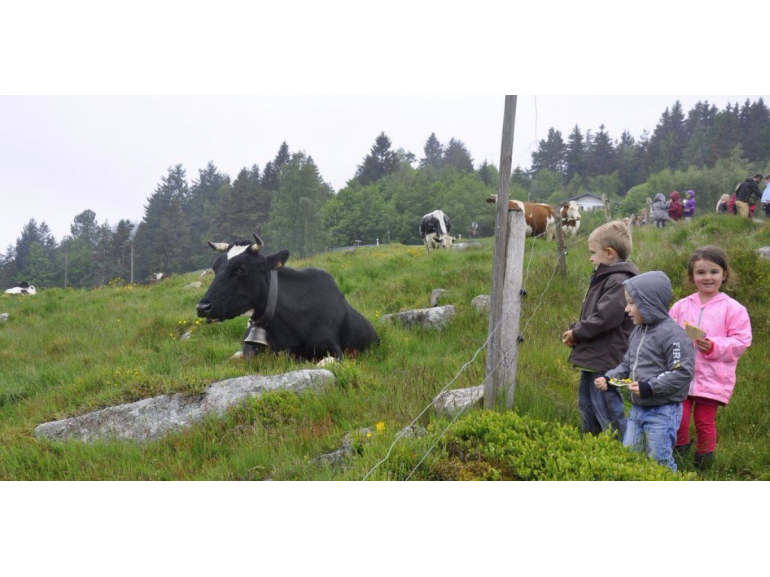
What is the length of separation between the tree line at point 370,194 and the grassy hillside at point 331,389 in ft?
Answer: 129

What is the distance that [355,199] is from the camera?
66875 mm

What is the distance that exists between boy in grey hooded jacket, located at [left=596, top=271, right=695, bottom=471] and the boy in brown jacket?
0.27m

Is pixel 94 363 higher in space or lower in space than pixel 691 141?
lower

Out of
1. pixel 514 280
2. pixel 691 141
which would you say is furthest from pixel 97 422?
pixel 691 141

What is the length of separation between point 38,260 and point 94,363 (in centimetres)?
10440

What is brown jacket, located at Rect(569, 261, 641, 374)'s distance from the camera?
3902 mm

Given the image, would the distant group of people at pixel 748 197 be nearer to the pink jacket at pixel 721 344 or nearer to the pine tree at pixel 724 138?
the pink jacket at pixel 721 344

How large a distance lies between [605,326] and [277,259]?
14.3 feet

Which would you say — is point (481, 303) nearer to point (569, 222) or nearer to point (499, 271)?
point (499, 271)

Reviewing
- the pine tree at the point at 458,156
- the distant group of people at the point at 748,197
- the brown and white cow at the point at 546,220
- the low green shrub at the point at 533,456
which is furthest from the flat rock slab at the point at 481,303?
the pine tree at the point at 458,156

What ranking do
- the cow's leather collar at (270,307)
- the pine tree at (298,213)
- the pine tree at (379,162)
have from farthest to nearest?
the pine tree at (379,162) → the pine tree at (298,213) → the cow's leather collar at (270,307)

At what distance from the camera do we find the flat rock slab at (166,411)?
15.7 feet

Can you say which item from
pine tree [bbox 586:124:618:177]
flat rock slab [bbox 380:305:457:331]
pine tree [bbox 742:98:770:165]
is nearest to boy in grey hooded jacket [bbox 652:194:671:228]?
flat rock slab [bbox 380:305:457:331]
